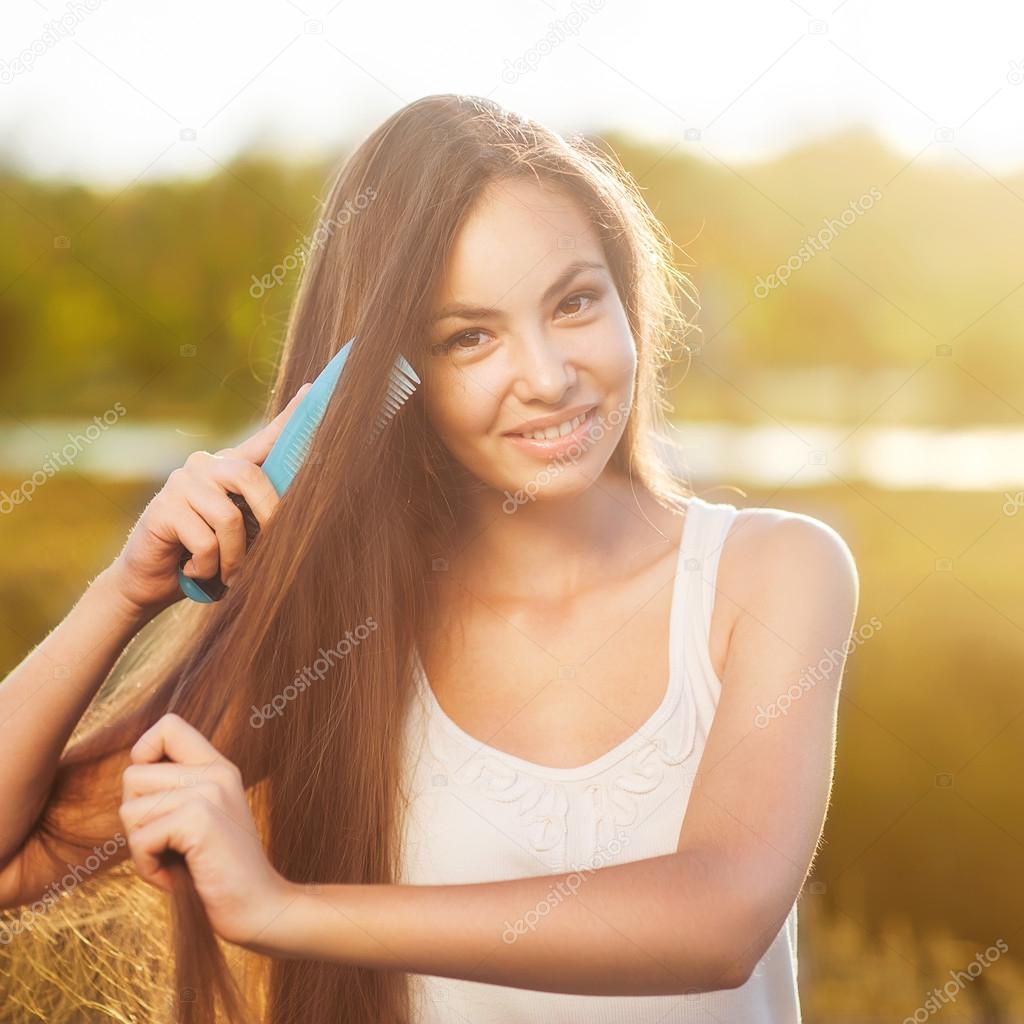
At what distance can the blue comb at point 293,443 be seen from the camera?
1269 mm

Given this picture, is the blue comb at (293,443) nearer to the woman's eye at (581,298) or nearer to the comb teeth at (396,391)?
the comb teeth at (396,391)

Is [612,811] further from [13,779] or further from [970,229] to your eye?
[970,229]

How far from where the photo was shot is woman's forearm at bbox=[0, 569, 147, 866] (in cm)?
133

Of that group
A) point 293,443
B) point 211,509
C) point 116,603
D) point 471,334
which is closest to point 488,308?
point 471,334

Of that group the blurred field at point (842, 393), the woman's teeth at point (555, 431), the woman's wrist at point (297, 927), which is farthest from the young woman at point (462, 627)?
the blurred field at point (842, 393)

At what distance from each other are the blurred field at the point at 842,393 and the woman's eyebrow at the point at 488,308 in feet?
5.69

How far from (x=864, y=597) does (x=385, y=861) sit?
2423mm

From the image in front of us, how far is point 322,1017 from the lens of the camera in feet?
4.86

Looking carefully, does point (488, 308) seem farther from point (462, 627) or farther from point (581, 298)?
point (462, 627)

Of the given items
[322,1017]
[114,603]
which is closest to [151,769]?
[114,603]

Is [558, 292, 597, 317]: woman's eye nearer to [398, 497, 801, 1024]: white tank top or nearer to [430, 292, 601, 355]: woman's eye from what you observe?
[430, 292, 601, 355]: woman's eye

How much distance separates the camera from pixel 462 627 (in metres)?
1.64

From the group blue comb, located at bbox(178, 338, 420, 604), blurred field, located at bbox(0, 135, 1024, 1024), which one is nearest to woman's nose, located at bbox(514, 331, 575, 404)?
blue comb, located at bbox(178, 338, 420, 604)

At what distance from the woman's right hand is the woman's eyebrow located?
0.62 ft
